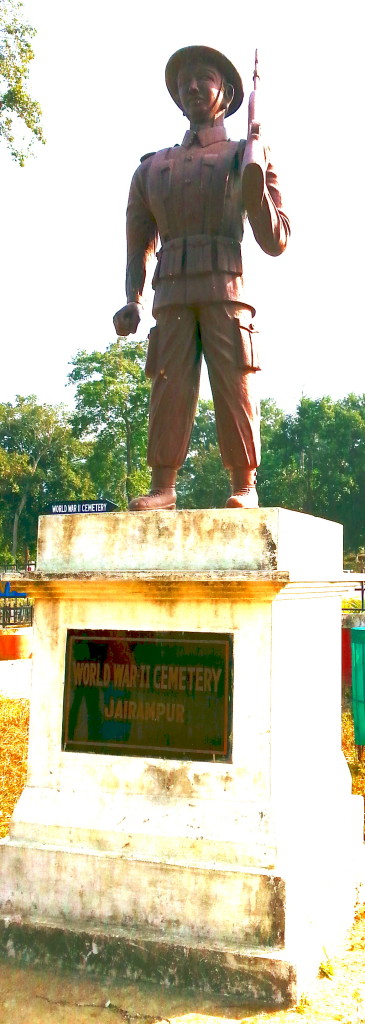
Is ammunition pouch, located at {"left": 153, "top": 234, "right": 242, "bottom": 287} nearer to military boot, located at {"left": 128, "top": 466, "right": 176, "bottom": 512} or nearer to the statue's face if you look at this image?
the statue's face

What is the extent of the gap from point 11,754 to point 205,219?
16.1 ft

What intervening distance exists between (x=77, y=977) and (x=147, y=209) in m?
3.40

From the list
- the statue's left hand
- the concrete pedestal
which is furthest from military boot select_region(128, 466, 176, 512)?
the statue's left hand

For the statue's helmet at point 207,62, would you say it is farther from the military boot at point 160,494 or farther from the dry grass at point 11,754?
the dry grass at point 11,754

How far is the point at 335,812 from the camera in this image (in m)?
4.08

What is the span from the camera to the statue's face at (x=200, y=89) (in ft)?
13.5

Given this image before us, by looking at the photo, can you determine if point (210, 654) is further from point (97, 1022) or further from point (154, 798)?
Answer: point (97, 1022)

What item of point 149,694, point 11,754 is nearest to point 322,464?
point 11,754

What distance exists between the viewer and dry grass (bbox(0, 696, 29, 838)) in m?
5.87

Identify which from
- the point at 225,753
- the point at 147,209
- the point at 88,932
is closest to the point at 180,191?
the point at 147,209

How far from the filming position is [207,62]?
411cm

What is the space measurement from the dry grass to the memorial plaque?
1875 mm

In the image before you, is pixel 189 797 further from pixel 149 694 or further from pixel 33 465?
pixel 33 465

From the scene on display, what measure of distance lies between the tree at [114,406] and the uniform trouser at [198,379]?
99.8 ft
